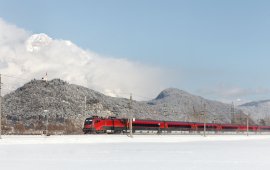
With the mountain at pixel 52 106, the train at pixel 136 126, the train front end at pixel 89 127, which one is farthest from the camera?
the mountain at pixel 52 106

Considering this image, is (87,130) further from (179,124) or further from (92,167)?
(92,167)

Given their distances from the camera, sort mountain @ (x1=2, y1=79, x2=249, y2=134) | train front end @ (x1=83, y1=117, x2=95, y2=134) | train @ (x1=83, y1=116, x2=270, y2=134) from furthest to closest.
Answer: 1. mountain @ (x1=2, y1=79, x2=249, y2=134)
2. train @ (x1=83, y1=116, x2=270, y2=134)
3. train front end @ (x1=83, y1=117, x2=95, y2=134)

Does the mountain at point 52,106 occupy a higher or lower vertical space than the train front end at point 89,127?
higher

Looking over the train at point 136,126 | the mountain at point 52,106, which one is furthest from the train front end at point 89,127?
the mountain at point 52,106

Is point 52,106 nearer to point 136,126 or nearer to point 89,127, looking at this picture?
point 136,126

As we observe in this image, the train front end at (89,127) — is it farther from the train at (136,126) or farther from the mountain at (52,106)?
the mountain at (52,106)

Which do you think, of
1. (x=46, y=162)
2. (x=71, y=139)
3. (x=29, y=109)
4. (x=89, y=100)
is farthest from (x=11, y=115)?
(x=46, y=162)

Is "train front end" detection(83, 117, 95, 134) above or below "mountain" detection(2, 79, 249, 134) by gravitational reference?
below

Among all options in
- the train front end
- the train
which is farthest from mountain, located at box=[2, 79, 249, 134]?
the train front end

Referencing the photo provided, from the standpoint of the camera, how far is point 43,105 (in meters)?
162

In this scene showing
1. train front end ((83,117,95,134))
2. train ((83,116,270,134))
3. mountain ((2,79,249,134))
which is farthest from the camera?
mountain ((2,79,249,134))

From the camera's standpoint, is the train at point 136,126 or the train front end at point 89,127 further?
the train at point 136,126

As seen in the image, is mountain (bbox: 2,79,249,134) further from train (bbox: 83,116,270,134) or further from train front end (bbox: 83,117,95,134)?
train front end (bbox: 83,117,95,134)

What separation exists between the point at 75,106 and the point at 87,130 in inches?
2996
